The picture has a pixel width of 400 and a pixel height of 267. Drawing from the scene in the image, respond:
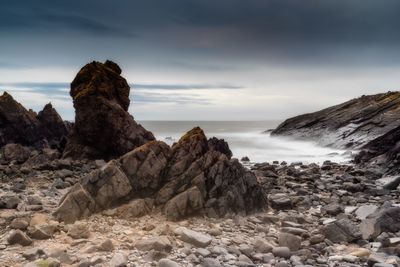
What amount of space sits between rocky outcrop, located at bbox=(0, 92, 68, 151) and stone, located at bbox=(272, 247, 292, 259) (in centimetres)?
3289

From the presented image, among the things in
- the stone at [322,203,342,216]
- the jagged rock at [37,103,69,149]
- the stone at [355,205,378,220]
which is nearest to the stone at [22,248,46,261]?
the stone at [322,203,342,216]

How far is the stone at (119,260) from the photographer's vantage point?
30.4ft

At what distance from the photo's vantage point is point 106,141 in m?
30.5

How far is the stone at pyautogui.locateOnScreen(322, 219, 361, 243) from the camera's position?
11.7 m

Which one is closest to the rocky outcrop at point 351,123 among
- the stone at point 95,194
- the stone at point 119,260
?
the stone at point 95,194

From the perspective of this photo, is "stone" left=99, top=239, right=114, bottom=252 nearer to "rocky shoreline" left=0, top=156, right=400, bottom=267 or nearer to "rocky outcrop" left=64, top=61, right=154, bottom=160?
"rocky shoreline" left=0, top=156, right=400, bottom=267

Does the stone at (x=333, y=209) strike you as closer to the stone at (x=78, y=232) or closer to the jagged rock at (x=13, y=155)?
the stone at (x=78, y=232)

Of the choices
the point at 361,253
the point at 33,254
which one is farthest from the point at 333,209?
the point at 33,254

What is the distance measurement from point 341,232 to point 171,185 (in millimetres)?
6038

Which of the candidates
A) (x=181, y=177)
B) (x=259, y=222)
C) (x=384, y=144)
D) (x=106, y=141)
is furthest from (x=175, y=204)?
(x=384, y=144)

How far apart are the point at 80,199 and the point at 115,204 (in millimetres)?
1221

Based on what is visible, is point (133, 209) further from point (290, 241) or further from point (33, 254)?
point (290, 241)

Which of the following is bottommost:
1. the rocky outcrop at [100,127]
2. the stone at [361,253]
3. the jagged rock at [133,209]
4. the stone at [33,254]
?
the stone at [361,253]

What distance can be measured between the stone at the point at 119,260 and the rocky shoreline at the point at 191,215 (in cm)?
3
